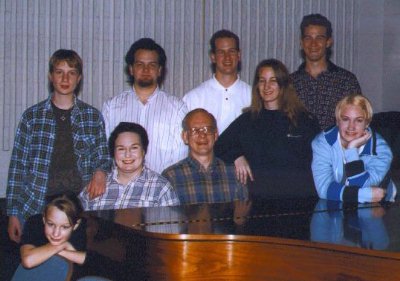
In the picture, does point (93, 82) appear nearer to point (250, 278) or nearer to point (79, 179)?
point (79, 179)

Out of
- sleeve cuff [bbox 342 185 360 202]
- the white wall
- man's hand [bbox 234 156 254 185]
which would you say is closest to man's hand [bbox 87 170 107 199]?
man's hand [bbox 234 156 254 185]

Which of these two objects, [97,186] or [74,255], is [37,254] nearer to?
[74,255]

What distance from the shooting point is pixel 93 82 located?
6832mm

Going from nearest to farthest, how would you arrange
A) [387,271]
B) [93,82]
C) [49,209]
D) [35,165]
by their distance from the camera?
[387,271]
[49,209]
[35,165]
[93,82]

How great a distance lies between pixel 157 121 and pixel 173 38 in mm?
2345

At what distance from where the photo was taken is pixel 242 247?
3.25 metres

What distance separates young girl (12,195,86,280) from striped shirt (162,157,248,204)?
2.86 ft

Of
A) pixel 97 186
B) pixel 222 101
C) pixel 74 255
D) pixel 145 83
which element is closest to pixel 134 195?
pixel 97 186

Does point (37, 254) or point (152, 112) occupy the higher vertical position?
point (152, 112)

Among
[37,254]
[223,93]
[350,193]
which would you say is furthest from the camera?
[223,93]

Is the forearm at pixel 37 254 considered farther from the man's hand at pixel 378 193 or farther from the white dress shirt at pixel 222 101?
the white dress shirt at pixel 222 101

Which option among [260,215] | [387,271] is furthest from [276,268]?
[260,215]

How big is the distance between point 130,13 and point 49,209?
138 inches

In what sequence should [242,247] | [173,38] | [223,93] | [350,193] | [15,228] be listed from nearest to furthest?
[242,247], [350,193], [15,228], [223,93], [173,38]
